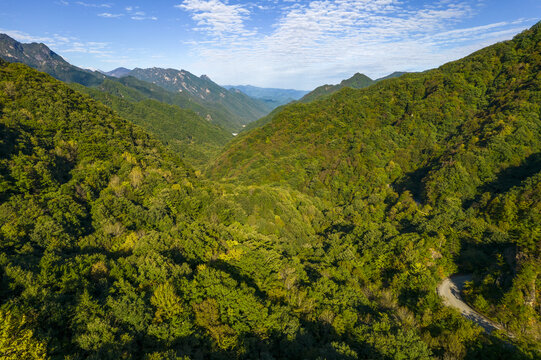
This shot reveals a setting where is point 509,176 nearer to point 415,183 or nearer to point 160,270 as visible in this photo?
point 415,183

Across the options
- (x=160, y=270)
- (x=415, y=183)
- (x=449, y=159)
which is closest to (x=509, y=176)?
(x=449, y=159)

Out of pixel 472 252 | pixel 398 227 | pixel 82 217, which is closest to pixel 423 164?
pixel 398 227

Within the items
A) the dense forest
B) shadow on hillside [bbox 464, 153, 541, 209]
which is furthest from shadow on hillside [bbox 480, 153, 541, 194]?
the dense forest

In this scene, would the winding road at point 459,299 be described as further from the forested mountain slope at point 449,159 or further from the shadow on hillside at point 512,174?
the shadow on hillside at point 512,174

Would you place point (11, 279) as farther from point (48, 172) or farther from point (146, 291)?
point (48, 172)

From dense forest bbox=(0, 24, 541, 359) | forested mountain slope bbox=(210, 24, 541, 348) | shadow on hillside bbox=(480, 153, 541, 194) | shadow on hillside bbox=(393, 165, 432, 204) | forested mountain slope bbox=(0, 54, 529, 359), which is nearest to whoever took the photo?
forested mountain slope bbox=(0, 54, 529, 359)

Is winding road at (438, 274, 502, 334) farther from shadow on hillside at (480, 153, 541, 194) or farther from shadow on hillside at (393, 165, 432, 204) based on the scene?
shadow on hillside at (393, 165, 432, 204)
